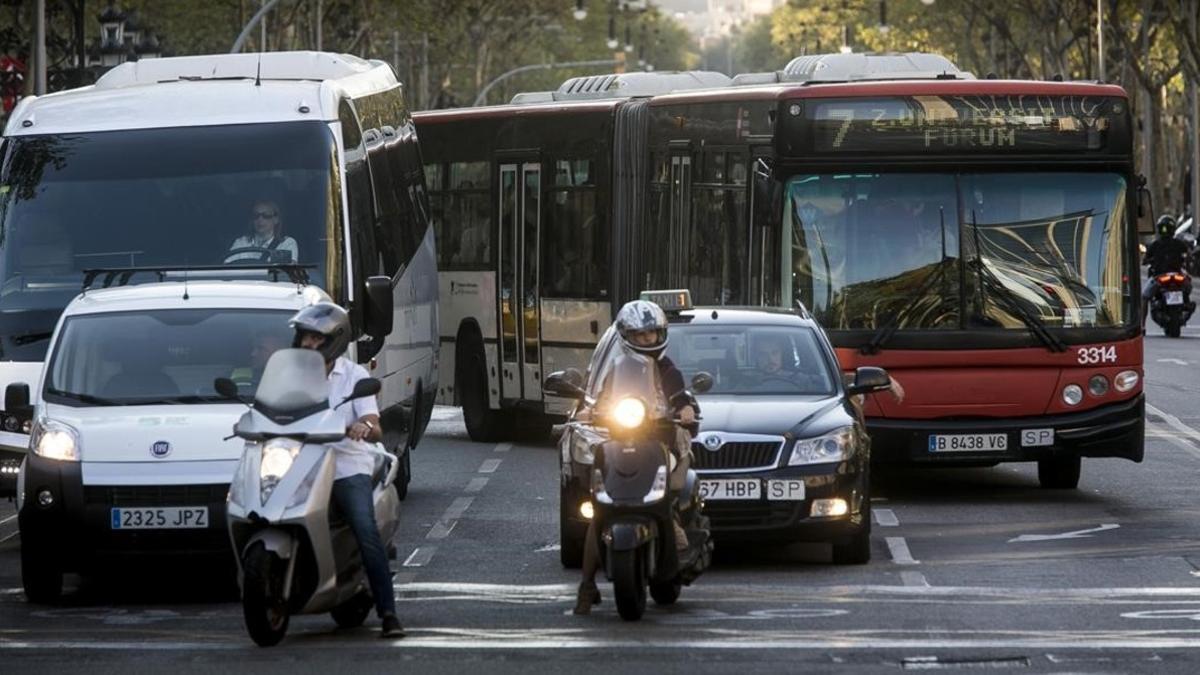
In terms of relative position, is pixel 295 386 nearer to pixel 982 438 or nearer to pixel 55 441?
pixel 55 441

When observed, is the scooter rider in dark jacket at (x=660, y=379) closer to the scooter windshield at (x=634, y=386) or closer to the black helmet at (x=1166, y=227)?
the scooter windshield at (x=634, y=386)

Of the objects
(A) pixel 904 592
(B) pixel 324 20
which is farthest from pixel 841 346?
(B) pixel 324 20

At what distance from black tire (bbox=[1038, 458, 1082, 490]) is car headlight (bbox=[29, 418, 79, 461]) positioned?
7.89 metres

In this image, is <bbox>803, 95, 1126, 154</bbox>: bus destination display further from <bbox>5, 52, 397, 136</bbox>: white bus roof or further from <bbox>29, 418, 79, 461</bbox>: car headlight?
<bbox>29, 418, 79, 461</bbox>: car headlight

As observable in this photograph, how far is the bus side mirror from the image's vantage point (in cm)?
1648

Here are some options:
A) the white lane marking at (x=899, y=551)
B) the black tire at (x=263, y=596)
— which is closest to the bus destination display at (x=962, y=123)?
the white lane marking at (x=899, y=551)

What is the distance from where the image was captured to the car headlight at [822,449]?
1468 cm

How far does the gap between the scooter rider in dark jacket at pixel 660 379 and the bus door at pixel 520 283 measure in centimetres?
1120

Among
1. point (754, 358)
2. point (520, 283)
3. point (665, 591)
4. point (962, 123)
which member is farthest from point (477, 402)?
point (665, 591)

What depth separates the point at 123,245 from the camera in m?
17.2

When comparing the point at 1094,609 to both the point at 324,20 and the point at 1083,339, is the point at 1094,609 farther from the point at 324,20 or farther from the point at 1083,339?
the point at 324,20

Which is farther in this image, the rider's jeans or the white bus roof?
the white bus roof

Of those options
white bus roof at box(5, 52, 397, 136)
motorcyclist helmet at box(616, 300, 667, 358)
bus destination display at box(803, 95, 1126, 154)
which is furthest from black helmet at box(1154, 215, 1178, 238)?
motorcyclist helmet at box(616, 300, 667, 358)

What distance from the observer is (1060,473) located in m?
19.5
